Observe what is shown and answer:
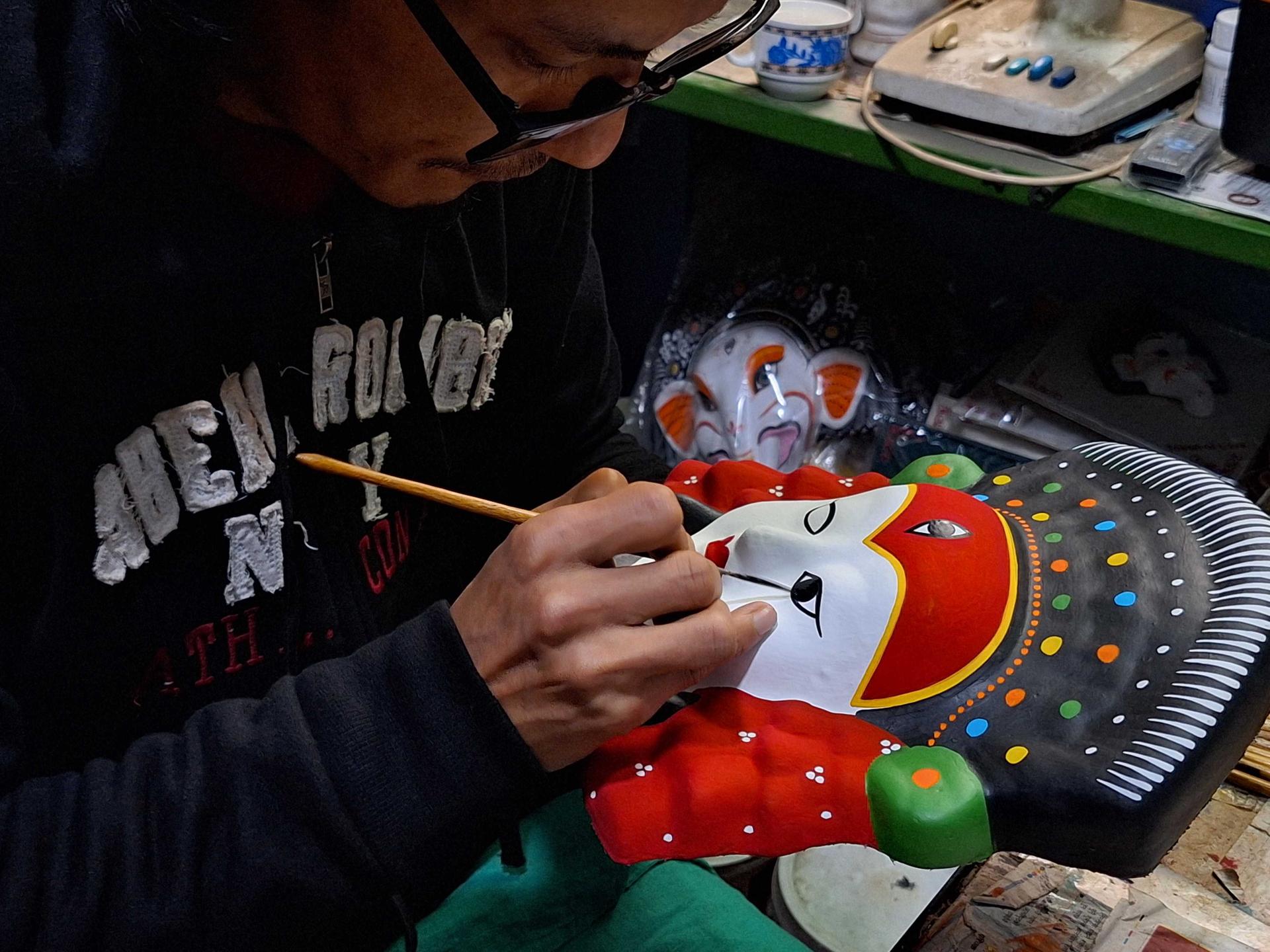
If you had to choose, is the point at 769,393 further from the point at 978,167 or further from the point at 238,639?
the point at 238,639

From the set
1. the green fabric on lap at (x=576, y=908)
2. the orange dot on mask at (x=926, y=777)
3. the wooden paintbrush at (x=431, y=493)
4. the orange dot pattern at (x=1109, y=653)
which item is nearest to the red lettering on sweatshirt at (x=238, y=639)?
the wooden paintbrush at (x=431, y=493)

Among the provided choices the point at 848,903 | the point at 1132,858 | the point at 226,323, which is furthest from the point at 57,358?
the point at 848,903

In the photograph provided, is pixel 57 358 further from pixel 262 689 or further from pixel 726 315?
pixel 726 315

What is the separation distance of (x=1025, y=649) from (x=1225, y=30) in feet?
2.92

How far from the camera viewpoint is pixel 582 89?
78 centimetres

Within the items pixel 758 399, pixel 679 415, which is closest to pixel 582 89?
pixel 758 399

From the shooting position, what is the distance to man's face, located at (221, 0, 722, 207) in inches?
27.3

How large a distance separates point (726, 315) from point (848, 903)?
1016mm

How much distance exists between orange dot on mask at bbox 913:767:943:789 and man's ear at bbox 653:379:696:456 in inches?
45.8

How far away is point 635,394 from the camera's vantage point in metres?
2.07

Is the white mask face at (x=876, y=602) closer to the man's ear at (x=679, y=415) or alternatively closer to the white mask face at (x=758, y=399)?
the white mask face at (x=758, y=399)

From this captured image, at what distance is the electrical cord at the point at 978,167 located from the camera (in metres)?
1.26

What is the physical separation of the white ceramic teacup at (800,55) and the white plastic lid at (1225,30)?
444 mm

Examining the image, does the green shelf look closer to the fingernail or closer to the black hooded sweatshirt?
the black hooded sweatshirt
